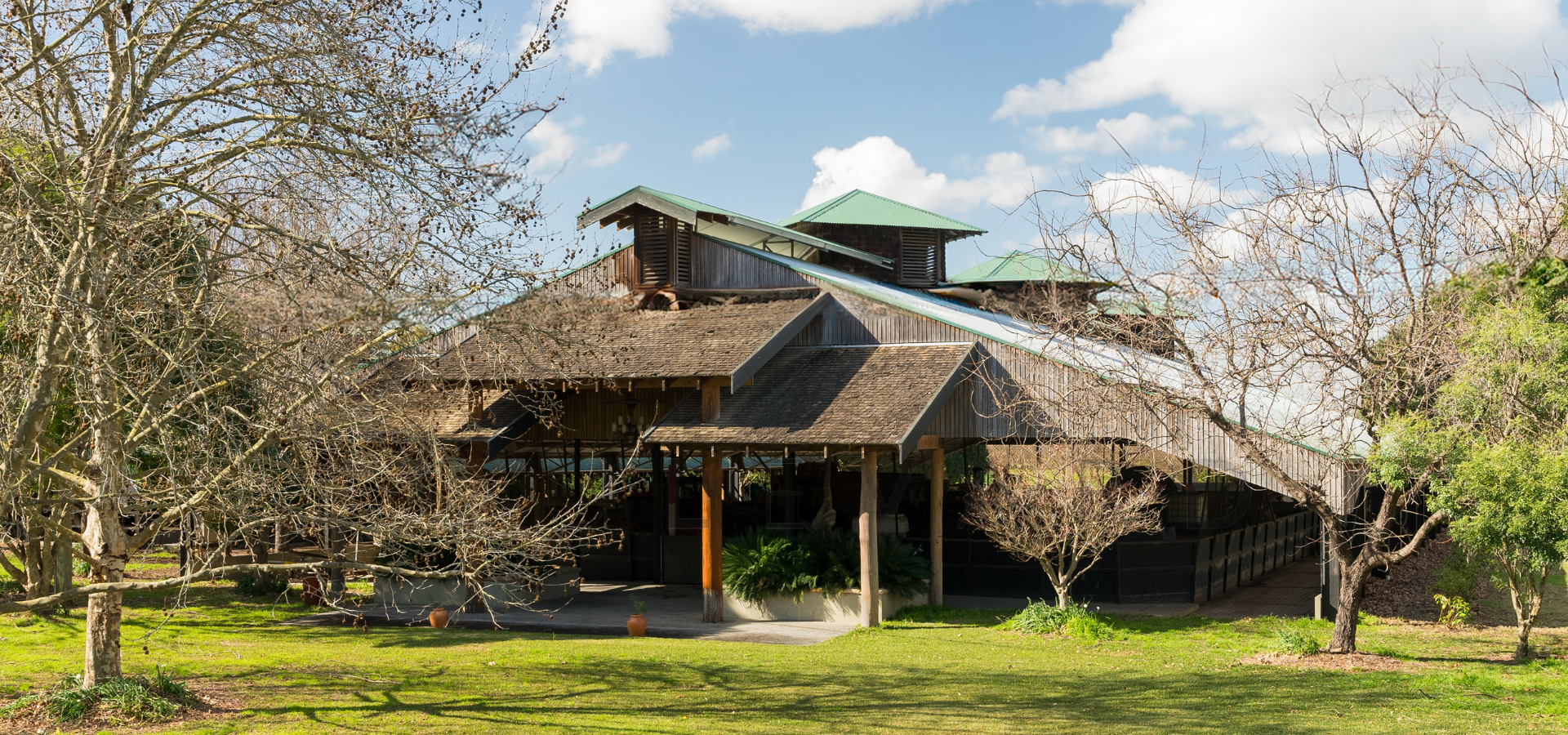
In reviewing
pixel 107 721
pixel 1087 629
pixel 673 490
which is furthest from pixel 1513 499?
pixel 673 490

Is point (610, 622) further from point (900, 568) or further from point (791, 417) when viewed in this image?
point (900, 568)

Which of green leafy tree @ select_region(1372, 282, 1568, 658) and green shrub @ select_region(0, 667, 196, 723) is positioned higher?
green leafy tree @ select_region(1372, 282, 1568, 658)

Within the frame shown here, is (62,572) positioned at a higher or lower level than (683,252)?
lower

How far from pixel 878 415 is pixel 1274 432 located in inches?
196

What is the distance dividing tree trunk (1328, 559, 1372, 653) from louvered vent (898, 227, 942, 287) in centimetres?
1472

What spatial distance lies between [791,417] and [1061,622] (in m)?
4.38

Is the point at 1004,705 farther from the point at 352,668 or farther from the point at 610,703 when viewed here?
the point at 352,668

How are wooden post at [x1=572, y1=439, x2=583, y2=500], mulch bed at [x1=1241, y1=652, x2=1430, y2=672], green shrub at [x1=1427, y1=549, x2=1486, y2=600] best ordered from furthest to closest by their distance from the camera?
wooden post at [x1=572, y1=439, x2=583, y2=500] → green shrub at [x1=1427, y1=549, x2=1486, y2=600] → mulch bed at [x1=1241, y1=652, x2=1430, y2=672]

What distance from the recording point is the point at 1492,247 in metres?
11.5

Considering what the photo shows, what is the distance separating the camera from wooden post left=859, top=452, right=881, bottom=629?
1449 cm

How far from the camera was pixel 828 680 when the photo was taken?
1123cm

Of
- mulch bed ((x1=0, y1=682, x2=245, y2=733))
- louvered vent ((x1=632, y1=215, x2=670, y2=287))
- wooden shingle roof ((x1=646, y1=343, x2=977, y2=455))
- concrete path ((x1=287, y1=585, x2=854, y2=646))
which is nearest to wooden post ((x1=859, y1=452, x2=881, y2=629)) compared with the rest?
concrete path ((x1=287, y1=585, x2=854, y2=646))

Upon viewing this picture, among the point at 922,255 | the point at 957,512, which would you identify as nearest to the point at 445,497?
the point at 957,512

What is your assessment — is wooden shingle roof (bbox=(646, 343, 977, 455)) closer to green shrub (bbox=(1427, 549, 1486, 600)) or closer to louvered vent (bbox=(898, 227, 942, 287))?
green shrub (bbox=(1427, 549, 1486, 600))
